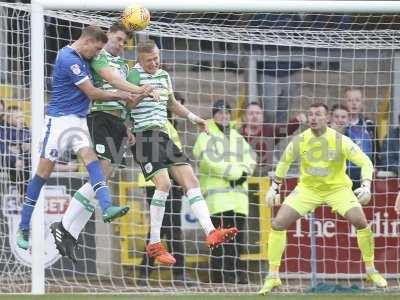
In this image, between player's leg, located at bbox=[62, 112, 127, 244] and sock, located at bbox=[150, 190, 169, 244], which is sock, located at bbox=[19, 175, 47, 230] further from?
sock, located at bbox=[150, 190, 169, 244]

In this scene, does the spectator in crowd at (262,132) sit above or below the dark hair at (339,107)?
below

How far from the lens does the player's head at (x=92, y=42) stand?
11.8 meters

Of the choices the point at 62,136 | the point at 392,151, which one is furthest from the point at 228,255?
the point at 62,136

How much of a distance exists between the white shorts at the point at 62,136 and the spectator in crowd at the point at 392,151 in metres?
4.38

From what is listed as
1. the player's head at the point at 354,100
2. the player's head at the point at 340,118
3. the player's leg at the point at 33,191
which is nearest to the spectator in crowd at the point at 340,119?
the player's head at the point at 340,118

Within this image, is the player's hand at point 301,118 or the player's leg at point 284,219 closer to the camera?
the player's leg at point 284,219

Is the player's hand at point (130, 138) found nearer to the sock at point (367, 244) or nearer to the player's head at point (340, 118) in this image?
the sock at point (367, 244)

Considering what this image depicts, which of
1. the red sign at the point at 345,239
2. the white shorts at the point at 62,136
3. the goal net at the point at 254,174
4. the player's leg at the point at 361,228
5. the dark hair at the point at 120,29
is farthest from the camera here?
the red sign at the point at 345,239

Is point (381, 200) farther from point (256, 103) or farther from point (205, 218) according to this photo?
point (205, 218)

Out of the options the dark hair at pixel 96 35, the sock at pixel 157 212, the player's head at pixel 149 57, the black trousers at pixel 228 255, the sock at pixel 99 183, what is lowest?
the black trousers at pixel 228 255

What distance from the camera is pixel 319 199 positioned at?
13781 millimetres

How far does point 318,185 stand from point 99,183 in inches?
119

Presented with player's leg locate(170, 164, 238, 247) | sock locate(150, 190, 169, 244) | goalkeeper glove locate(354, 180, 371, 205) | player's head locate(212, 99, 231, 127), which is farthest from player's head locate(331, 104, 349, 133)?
sock locate(150, 190, 169, 244)

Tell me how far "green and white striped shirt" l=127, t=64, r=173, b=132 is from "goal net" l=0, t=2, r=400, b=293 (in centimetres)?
223
